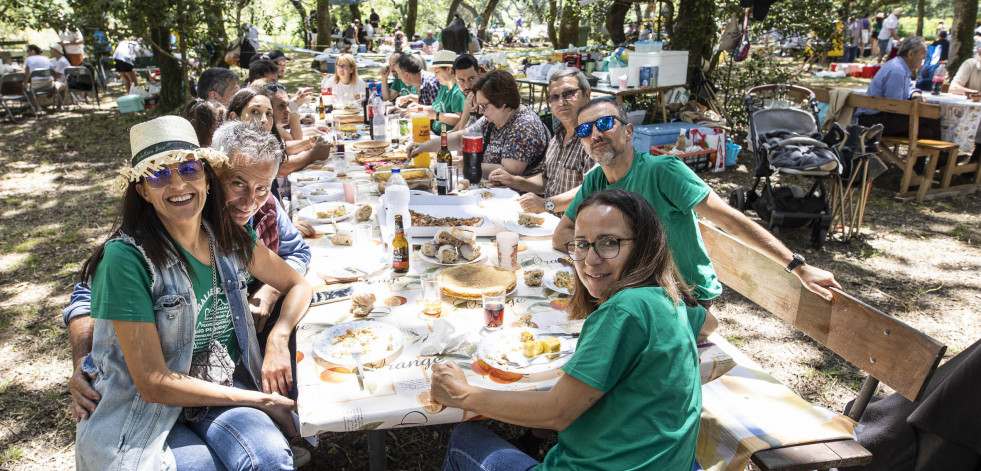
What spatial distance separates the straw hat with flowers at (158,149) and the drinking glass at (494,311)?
1.05 m

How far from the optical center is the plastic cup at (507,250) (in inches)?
102

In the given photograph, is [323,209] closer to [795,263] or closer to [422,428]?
[422,428]

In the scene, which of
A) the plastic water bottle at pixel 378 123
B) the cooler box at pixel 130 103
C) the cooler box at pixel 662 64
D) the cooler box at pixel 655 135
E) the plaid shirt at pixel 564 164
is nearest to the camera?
the plaid shirt at pixel 564 164

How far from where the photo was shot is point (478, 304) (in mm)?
2354

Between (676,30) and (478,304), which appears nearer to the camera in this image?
(478,304)

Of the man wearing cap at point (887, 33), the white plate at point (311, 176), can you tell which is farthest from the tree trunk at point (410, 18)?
the white plate at point (311, 176)

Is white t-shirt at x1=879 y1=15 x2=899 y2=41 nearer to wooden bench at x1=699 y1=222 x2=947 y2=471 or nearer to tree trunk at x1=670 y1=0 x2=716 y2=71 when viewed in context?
tree trunk at x1=670 y1=0 x2=716 y2=71

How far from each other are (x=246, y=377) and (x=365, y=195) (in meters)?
1.68

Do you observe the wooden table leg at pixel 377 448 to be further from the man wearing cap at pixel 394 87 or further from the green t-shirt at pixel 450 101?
the man wearing cap at pixel 394 87

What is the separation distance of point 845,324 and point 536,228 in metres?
1.53

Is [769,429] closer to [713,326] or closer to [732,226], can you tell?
[713,326]

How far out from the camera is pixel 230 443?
1.92 meters

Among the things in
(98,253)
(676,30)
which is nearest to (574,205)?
(98,253)

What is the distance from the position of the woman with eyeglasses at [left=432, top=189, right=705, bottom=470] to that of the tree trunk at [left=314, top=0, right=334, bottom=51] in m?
19.0
